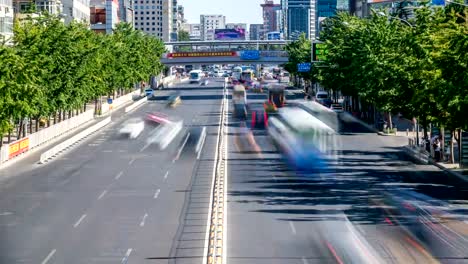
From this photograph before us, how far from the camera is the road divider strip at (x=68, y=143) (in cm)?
7522

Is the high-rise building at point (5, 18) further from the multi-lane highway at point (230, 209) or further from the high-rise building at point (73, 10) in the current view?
the high-rise building at point (73, 10)

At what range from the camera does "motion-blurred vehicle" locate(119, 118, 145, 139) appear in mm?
101750

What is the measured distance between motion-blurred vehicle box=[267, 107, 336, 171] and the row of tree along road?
212 inches

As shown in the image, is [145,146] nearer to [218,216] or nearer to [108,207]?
[108,207]

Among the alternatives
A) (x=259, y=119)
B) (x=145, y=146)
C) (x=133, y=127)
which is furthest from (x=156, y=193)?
(x=259, y=119)

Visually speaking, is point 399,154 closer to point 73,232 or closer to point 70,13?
point 73,232

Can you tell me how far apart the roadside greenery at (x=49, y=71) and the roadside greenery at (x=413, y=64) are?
84.6ft

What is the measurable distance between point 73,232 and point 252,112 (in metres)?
93.9

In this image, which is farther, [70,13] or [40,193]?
[70,13]

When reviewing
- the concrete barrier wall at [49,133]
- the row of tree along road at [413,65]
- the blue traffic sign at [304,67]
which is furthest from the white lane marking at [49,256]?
the blue traffic sign at [304,67]

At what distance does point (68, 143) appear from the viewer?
86.8 m

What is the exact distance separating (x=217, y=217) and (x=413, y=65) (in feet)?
109

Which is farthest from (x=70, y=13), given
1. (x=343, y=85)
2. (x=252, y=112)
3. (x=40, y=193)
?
(x=40, y=193)

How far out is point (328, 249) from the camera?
39281 millimetres
